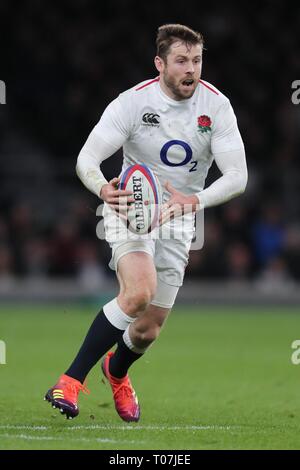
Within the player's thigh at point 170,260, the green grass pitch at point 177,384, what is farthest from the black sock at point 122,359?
the player's thigh at point 170,260

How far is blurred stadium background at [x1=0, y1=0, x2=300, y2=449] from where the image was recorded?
1036 cm

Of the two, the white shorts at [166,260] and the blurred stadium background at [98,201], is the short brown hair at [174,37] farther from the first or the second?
the blurred stadium background at [98,201]

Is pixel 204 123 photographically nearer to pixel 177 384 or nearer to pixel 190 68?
pixel 190 68

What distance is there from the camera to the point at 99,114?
17812 millimetres

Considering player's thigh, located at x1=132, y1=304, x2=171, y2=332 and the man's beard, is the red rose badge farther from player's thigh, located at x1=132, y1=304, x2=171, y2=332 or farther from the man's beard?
player's thigh, located at x1=132, y1=304, x2=171, y2=332

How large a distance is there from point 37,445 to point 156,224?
1581mm

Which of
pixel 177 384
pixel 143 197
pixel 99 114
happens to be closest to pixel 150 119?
pixel 143 197

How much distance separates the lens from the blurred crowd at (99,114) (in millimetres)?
16078

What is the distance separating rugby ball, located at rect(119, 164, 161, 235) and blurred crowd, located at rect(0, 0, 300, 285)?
358 inches

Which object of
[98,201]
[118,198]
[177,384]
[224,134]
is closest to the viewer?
[118,198]

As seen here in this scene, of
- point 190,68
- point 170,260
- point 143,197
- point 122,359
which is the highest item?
point 190,68

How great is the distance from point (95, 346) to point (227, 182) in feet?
4.11

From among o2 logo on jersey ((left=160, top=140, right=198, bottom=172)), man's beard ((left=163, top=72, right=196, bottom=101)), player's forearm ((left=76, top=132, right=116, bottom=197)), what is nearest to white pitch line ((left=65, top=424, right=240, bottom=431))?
player's forearm ((left=76, top=132, right=116, bottom=197))
